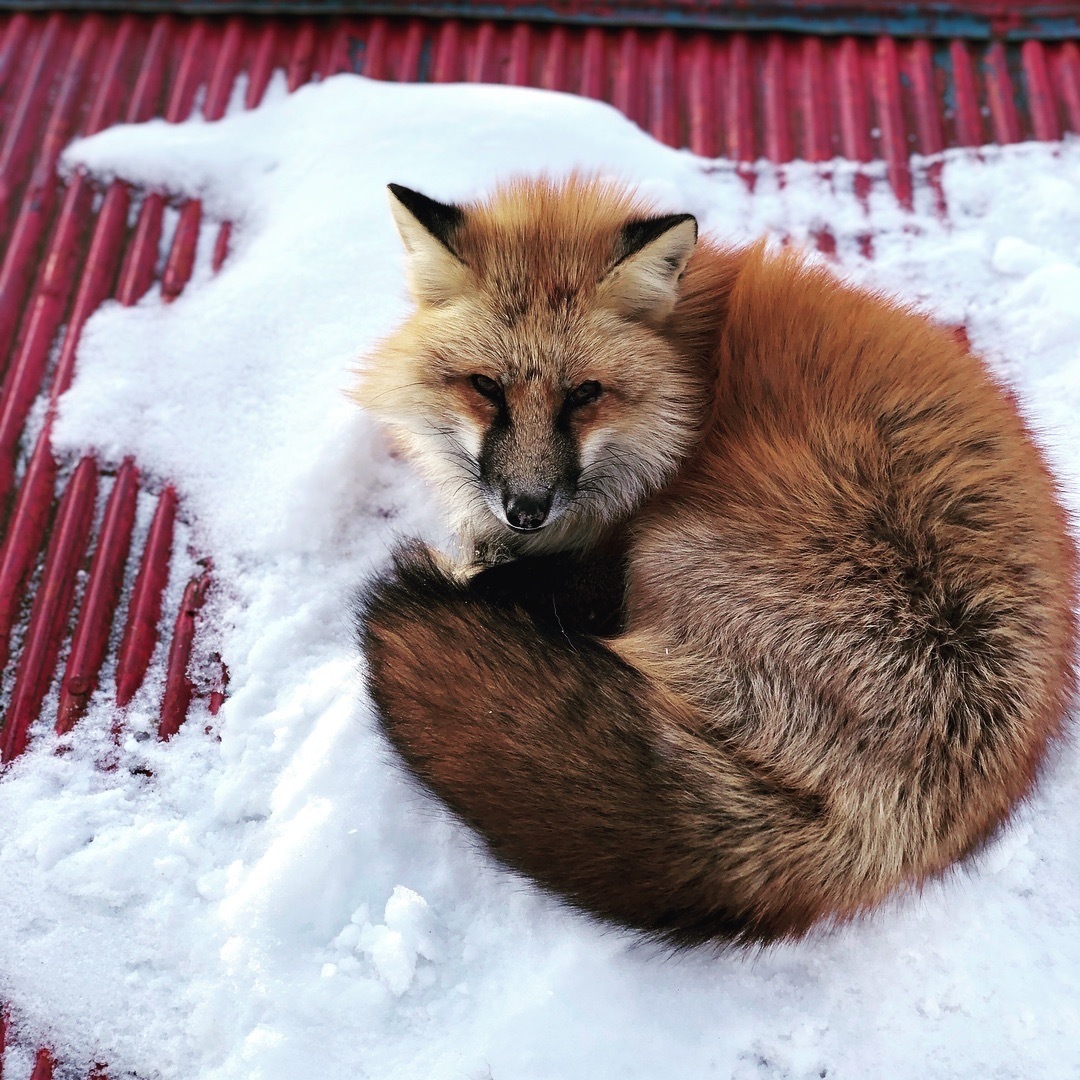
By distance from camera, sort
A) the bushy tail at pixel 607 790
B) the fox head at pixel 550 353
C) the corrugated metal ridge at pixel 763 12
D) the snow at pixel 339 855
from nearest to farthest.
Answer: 1. the bushy tail at pixel 607 790
2. the snow at pixel 339 855
3. the fox head at pixel 550 353
4. the corrugated metal ridge at pixel 763 12

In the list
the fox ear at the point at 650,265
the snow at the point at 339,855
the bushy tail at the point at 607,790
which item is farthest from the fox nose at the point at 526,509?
the snow at the point at 339,855

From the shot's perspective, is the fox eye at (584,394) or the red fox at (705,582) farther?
the fox eye at (584,394)

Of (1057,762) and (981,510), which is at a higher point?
(981,510)

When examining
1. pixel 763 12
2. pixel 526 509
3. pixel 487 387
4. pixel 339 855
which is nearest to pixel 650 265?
pixel 487 387

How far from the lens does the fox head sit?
171 centimetres

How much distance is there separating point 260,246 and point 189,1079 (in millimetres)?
2036

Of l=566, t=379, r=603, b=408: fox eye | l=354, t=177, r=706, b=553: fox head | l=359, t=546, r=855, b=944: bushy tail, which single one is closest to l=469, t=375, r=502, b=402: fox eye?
l=354, t=177, r=706, b=553: fox head

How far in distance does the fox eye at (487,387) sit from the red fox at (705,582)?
0.06 ft

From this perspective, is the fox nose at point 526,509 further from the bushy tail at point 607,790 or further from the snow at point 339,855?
the snow at point 339,855

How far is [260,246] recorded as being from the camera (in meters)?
2.59

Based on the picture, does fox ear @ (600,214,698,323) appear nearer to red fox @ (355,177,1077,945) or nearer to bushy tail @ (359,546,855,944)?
red fox @ (355,177,1077,945)

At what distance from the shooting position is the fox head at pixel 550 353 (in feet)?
5.61

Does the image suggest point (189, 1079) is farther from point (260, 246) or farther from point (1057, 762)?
point (260, 246)

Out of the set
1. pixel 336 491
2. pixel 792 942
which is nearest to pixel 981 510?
pixel 792 942
